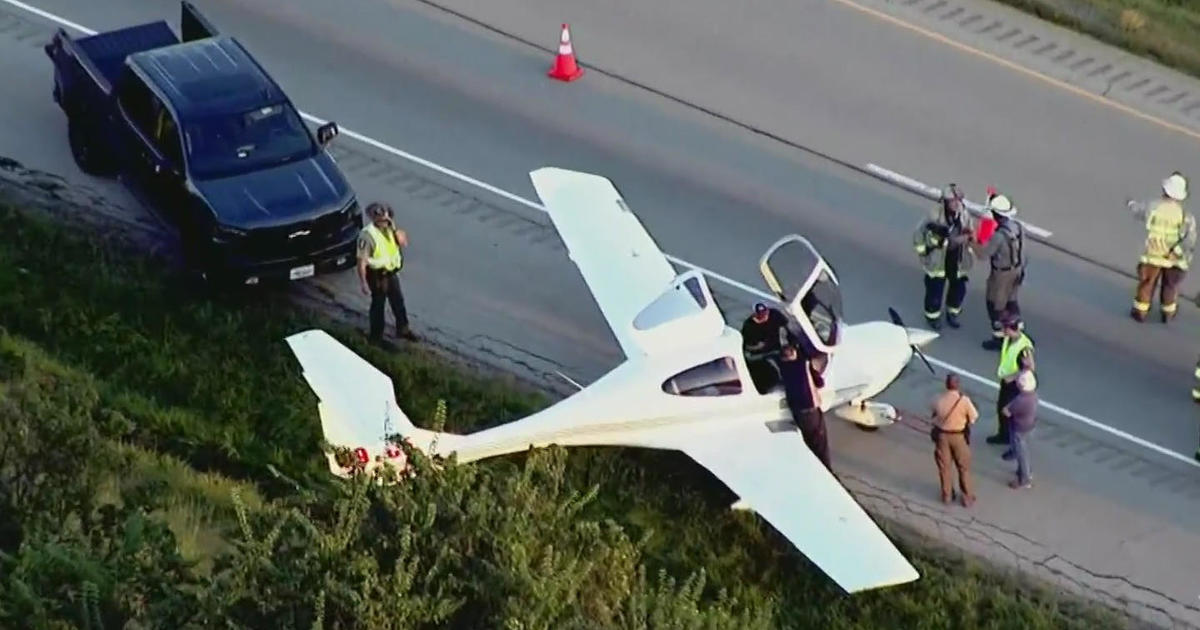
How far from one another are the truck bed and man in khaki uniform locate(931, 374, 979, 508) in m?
8.65

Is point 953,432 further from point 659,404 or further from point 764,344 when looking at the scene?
point 659,404

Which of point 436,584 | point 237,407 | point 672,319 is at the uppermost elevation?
point 436,584

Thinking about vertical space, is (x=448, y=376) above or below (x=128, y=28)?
below

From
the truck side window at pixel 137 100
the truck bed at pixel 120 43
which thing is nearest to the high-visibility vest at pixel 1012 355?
the truck side window at pixel 137 100

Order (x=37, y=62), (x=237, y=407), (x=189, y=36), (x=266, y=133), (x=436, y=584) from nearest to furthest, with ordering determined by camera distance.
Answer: (x=436, y=584) < (x=237, y=407) < (x=266, y=133) < (x=189, y=36) < (x=37, y=62)

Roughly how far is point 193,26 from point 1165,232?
31.0 feet

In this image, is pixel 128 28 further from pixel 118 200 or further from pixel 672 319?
pixel 672 319

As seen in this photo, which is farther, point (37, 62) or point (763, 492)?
point (37, 62)

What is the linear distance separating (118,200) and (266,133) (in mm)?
2072

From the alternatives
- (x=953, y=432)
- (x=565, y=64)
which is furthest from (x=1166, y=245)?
(x=565, y=64)

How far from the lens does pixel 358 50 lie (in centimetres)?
2308

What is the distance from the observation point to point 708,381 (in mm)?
16734

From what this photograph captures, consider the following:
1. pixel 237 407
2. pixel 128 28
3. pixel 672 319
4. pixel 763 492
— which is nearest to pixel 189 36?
pixel 128 28

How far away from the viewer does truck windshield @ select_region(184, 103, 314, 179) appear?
1903 centimetres
